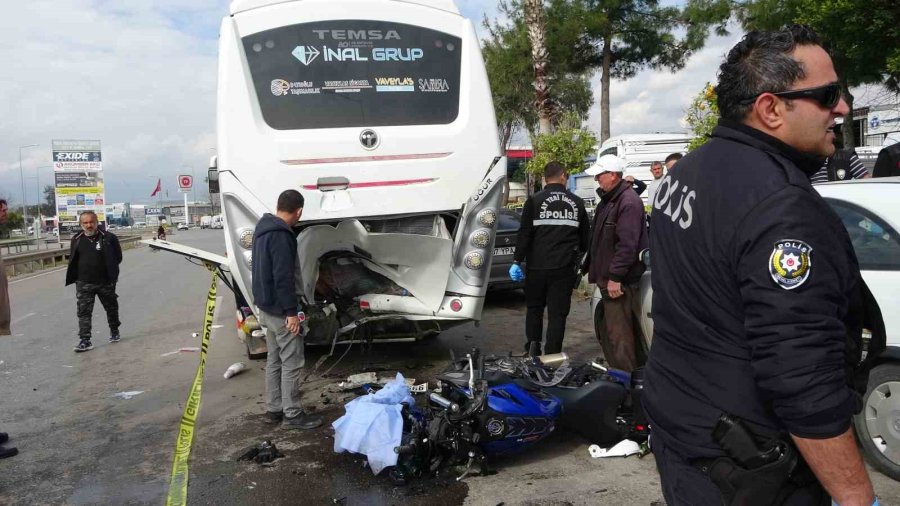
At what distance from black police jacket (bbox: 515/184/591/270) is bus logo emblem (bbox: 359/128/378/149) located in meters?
1.49

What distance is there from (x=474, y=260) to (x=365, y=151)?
4.33 ft

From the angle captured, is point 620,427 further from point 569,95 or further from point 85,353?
point 569,95

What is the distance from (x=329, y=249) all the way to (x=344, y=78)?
4.93 feet

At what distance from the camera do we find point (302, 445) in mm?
4805

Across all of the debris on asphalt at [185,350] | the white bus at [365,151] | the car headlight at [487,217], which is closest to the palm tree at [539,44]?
the white bus at [365,151]

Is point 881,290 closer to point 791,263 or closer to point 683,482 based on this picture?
point 683,482

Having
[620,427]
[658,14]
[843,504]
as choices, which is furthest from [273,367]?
[658,14]

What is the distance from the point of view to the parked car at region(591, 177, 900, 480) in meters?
3.69

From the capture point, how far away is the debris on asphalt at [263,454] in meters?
4.49

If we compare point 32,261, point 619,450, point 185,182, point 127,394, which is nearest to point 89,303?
point 127,394

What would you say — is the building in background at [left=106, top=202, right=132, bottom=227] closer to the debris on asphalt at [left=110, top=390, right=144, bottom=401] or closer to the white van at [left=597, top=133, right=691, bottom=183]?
the white van at [left=597, top=133, right=691, bottom=183]

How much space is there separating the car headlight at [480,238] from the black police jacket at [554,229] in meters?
0.47

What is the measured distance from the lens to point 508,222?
407 inches

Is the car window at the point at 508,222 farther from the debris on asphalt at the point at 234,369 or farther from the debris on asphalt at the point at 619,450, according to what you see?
the debris on asphalt at the point at 619,450
